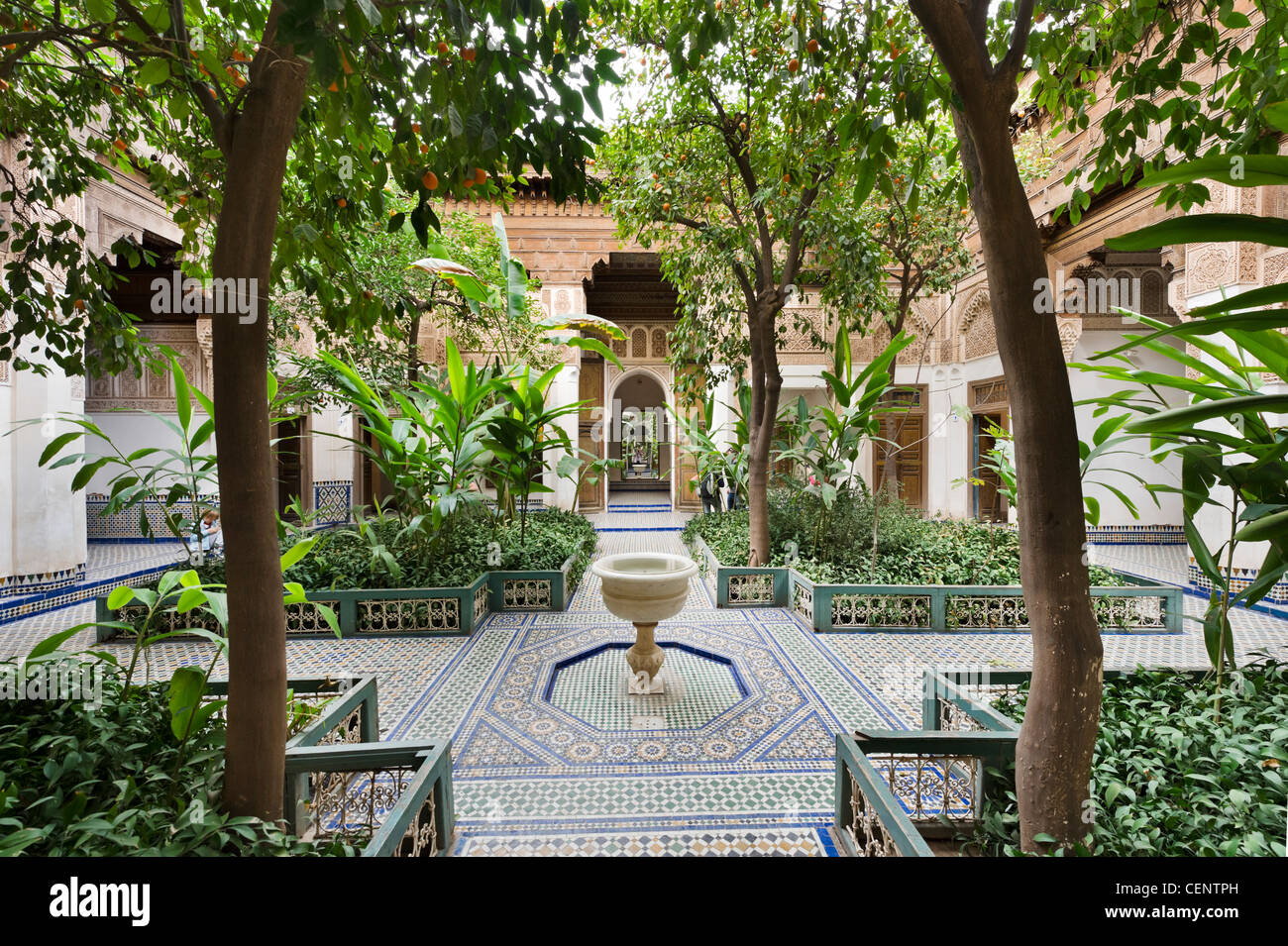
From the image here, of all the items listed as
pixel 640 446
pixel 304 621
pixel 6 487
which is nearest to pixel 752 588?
pixel 304 621

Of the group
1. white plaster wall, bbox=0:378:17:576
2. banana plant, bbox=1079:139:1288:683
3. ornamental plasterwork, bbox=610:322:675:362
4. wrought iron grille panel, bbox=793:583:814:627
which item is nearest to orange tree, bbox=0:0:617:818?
banana plant, bbox=1079:139:1288:683

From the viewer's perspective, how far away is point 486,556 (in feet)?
12.5

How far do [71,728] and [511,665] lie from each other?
1567 mm

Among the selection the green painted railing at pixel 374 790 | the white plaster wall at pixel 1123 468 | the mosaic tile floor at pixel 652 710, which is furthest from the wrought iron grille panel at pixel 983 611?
the white plaster wall at pixel 1123 468

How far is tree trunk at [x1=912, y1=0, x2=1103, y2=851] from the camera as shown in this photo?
3.03 feet

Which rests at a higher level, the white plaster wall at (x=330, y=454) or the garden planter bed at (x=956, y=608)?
the white plaster wall at (x=330, y=454)

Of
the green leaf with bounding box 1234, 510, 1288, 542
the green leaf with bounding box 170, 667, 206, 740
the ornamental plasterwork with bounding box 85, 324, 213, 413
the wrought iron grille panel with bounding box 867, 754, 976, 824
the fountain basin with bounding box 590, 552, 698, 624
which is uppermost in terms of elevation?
the ornamental plasterwork with bounding box 85, 324, 213, 413

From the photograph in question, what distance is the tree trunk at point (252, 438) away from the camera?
986 millimetres

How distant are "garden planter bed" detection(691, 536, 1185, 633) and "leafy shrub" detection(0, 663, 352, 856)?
2684mm

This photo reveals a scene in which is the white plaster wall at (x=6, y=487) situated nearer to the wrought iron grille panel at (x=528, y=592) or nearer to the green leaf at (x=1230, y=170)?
the wrought iron grille panel at (x=528, y=592)

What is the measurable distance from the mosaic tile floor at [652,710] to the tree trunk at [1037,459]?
2.19 ft

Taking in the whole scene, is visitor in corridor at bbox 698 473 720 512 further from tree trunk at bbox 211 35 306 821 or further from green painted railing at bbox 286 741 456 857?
tree trunk at bbox 211 35 306 821

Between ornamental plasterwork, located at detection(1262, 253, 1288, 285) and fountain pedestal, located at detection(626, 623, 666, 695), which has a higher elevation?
ornamental plasterwork, located at detection(1262, 253, 1288, 285)

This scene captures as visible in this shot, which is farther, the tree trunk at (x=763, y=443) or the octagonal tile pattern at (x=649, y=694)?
the tree trunk at (x=763, y=443)
